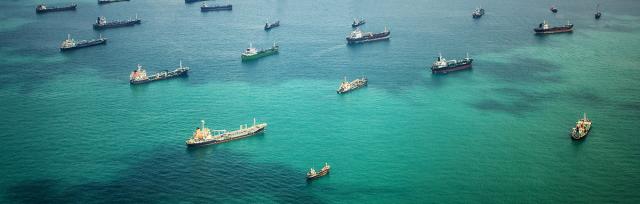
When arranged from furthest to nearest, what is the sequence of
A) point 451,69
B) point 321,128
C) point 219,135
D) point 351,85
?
point 451,69, point 351,85, point 321,128, point 219,135

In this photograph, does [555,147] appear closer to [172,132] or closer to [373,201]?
[373,201]

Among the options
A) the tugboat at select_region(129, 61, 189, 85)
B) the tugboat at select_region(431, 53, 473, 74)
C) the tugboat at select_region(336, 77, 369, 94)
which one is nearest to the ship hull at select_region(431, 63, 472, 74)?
the tugboat at select_region(431, 53, 473, 74)

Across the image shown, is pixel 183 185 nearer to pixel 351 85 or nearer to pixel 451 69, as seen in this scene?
pixel 351 85

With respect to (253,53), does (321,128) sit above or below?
below

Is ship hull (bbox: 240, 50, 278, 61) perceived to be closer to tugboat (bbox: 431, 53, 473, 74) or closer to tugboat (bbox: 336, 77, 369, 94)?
tugboat (bbox: 336, 77, 369, 94)

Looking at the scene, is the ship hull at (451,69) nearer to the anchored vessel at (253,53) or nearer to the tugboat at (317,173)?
the anchored vessel at (253,53)

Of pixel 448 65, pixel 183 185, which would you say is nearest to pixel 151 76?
pixel 183 185

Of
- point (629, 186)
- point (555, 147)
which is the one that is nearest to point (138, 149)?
point (555, 147)
